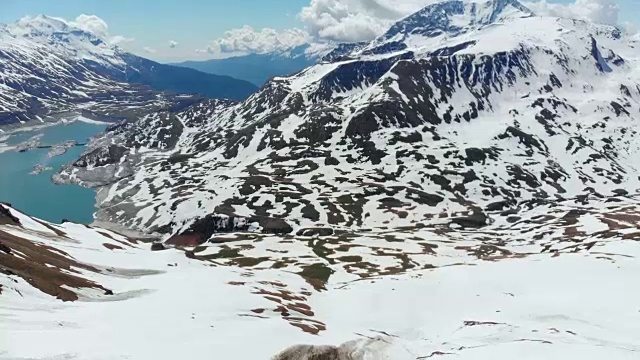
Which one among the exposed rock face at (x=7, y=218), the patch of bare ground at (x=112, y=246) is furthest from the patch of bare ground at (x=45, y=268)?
the patch of bare ground at (x=112, y=246)

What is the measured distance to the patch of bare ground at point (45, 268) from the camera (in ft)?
141

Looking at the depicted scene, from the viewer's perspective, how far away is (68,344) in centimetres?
3009

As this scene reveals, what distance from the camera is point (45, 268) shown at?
50531 mm

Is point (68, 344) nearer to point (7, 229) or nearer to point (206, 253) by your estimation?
point (7, 229)

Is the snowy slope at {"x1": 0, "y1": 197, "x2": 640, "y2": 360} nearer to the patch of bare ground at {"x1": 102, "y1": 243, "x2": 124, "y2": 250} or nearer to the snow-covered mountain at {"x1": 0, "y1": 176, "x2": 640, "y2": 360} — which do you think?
the snow-covered mountain at {"x1": 0, "y1": 176, "x2": 640, "y2": 360}

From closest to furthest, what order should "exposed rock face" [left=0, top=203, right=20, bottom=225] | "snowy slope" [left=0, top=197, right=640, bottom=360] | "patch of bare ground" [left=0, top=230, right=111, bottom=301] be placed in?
"snowy slope" [left=0, top=197, right=640, bottom=360], "patch of bare ground" [left=0, top=230, right=111, bottom=301], "exposed rock face" [left=0, top=203, right=20, bottom=225]

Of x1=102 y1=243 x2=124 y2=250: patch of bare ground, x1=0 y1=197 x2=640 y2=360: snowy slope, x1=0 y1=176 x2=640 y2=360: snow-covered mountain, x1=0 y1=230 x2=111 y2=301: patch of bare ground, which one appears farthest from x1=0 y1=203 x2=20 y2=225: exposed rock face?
x1=102 y1=243 x2=124 y2=250: patch of bare ground

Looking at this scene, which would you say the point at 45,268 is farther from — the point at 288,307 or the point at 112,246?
the point at 112,246

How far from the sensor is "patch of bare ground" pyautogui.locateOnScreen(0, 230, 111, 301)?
43.0 m

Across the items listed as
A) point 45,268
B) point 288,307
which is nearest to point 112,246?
point 45,268

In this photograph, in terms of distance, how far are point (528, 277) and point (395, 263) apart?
56.2 metres

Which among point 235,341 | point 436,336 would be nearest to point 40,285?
point 235,341

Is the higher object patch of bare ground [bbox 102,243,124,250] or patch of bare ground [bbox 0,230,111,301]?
patch of bare ground [bbox 0,230,111,301]

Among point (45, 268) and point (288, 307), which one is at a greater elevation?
point (45, 268)
